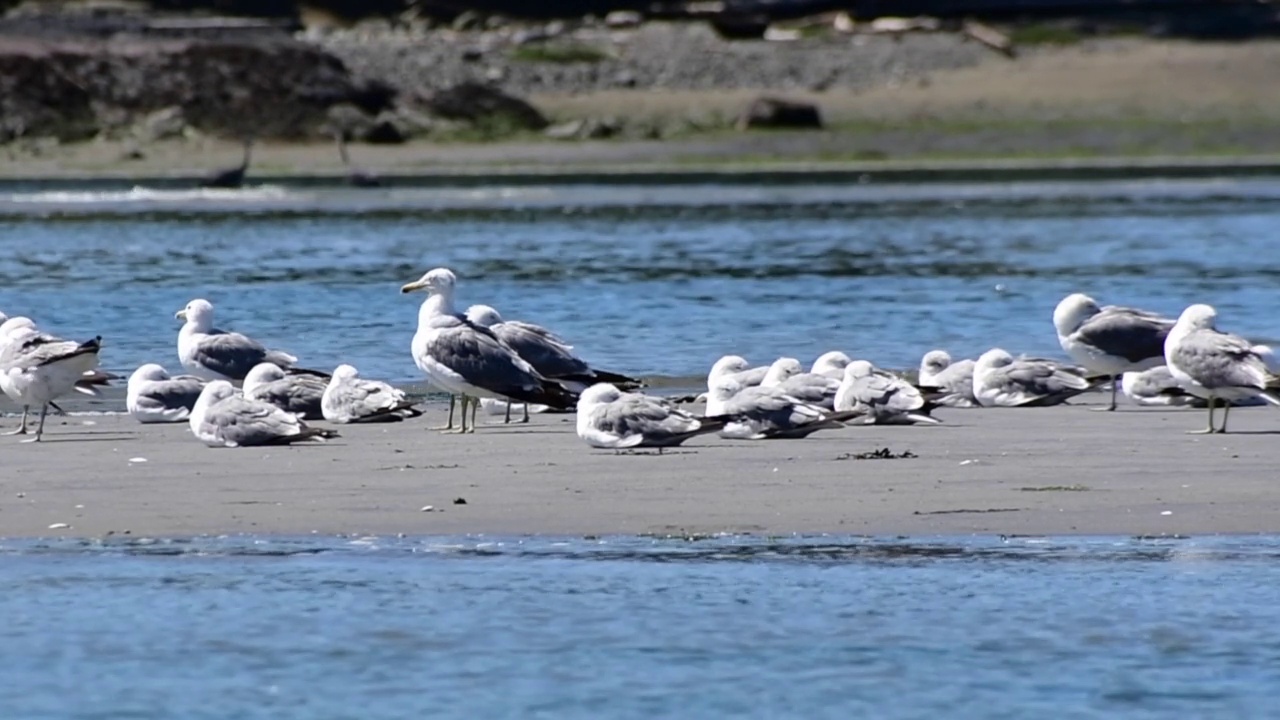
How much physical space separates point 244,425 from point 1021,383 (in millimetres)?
4172

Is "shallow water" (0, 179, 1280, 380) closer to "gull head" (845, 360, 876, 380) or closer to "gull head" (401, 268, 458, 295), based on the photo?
"gull head" (401, 268, 458, 295)

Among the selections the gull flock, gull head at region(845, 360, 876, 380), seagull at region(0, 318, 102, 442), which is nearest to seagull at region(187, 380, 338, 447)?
the gull flock

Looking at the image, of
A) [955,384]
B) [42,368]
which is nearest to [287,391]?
[42,368]

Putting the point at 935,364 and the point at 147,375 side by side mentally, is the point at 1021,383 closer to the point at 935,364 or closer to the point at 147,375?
the point at 935,364

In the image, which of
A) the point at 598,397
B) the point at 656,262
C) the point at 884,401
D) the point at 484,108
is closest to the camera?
the point at 598,397

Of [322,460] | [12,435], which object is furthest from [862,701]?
[12,435]

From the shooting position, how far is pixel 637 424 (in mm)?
11805

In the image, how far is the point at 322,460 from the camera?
11930 mm

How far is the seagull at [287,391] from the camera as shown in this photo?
1352 centimetres

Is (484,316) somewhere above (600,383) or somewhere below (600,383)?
above

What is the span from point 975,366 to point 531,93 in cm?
3318

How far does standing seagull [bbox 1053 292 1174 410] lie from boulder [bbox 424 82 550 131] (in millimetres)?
30389

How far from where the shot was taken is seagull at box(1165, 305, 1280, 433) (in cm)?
1248

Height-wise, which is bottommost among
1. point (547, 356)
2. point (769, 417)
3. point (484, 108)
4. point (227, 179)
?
point (769, 417)
